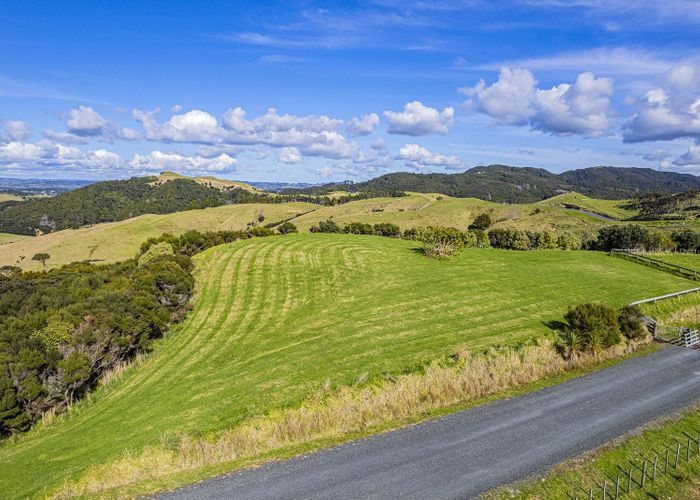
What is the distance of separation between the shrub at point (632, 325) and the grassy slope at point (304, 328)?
477 centimetres

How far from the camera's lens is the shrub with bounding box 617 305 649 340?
26312 mm

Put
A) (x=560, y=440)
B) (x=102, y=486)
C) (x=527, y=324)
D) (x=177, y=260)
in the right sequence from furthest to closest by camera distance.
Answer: (x=177, y=260)
(x=527, y=324)
(x=560, y=440)
(x=102, y=486)

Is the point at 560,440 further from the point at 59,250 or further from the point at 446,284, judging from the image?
the point at 59,250

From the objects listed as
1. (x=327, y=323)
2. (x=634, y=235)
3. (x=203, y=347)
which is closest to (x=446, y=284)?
(x=327, y=323)

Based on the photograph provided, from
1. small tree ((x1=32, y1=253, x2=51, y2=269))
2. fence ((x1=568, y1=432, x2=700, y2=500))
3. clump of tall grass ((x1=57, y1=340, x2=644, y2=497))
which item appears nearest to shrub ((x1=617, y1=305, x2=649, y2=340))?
clump of tall grass ((x1=57, y1=340, x2=644, y2=497))

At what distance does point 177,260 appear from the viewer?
161 ft

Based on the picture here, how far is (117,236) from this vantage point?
128125 mm

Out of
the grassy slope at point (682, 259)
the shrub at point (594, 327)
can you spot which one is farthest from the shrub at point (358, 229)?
the shrub at point (594, 327)

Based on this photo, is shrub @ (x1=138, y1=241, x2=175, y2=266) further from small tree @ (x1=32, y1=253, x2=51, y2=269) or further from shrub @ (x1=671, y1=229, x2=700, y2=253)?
shrub @ (x1=671, y1=229, x2=700, y2=253)

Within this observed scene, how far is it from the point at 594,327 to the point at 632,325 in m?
3.67

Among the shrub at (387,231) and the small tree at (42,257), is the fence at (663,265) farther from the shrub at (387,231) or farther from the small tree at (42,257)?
the small tree at (42,257)

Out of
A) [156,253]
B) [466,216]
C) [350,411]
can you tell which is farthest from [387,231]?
[350,411]

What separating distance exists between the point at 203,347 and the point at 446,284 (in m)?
21.7

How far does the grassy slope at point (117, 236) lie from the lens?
112875 mm
